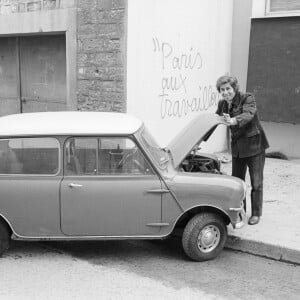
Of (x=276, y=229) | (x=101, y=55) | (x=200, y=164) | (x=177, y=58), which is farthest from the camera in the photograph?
(x=177, y=58)

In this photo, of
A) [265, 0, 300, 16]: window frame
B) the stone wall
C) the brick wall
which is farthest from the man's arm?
[265, 0, 300, 16]: window frame

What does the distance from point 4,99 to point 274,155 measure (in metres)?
5.43

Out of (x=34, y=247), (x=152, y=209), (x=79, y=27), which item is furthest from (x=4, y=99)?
(x=152, y=209)

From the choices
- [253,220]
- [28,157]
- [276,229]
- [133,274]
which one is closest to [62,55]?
[28,157]

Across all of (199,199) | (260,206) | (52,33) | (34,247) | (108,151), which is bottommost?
(34,247)

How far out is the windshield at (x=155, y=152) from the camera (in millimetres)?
4453

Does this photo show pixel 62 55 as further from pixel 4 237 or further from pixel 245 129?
pixel 4 237

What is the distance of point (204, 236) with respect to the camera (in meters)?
4.47

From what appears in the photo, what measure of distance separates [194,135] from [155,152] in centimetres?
46

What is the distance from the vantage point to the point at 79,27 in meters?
7.26

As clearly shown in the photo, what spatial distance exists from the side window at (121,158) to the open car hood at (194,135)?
0.40 metres

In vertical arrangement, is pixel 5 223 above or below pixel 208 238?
above

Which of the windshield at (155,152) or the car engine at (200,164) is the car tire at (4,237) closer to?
the windshield at (155,152)

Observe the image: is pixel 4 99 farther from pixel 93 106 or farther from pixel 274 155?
pixel 274 155
